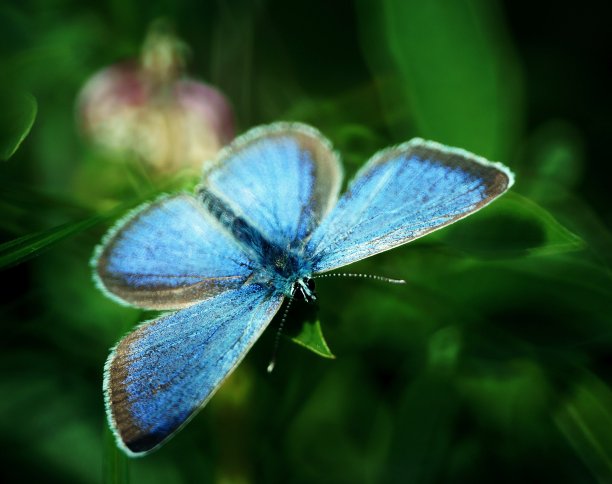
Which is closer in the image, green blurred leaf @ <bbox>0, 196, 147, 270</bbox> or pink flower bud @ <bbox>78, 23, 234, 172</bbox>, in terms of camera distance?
green blurred leaf @ <bbox>0, 196, 147, 270</bbox>

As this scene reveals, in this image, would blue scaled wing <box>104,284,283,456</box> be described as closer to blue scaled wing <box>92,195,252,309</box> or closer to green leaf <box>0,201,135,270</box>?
blue scaled wing <box>92,195,252,309</box>

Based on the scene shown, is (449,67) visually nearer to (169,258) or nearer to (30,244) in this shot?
(169,258)

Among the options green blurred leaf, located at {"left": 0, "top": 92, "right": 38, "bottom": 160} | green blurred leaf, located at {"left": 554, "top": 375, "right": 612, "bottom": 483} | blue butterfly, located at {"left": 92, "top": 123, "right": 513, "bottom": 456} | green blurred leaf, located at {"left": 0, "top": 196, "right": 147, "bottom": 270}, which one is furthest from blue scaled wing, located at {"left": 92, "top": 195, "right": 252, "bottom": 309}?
green blurred leaf, located at {"left": 554, "top": 375, "right": 612, "bottom": 483}

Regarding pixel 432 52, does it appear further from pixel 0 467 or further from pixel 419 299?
pixel 0 467

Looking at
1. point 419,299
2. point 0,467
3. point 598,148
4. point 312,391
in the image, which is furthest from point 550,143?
point 0,467

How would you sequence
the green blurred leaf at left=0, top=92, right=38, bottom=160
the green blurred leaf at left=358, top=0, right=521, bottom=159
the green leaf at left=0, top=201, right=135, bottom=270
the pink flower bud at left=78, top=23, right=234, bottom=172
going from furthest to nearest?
the pink flower bud at left=78, top=23, right=234, bottom=172, the green blurred leaf at left=358, top=0, right=521, bottom=159, the green blurred leaf at left=0, top=92, right=38, bottom=160, the green leaf at left=0, top=201, right=135, bottom=270

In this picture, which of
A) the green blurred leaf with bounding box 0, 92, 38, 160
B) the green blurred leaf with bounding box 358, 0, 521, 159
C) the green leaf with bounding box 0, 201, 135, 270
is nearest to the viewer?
the green leaf with bounding box 0, 201, 135, 270
